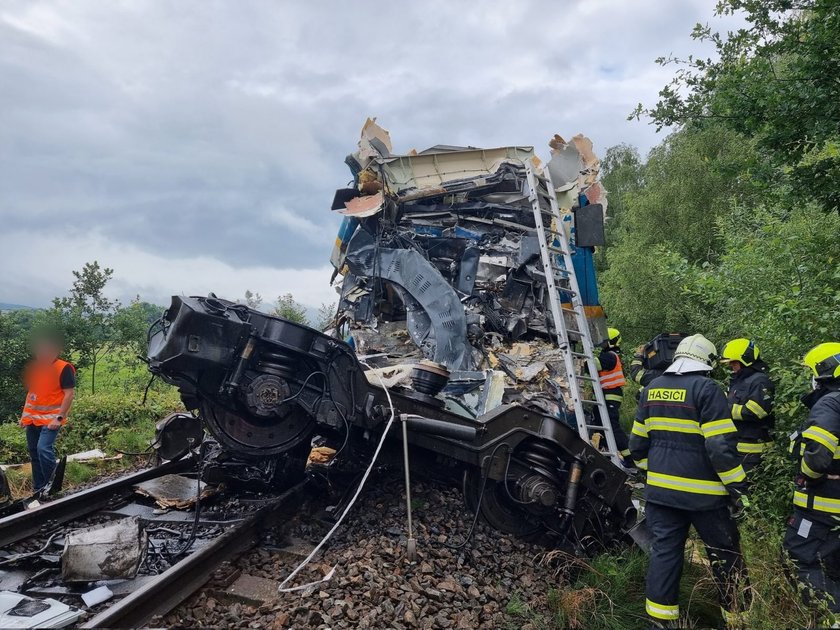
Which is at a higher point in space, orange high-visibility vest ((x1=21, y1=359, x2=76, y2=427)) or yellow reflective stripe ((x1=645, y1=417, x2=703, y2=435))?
yellow reflective stripe ((x1=645, y1=417, x2=703, y2=435))

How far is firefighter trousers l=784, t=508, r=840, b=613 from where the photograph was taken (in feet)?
10.6

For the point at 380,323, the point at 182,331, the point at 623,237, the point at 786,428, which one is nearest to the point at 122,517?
the point at 182,331

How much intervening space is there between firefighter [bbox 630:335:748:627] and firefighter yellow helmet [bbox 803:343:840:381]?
0.62 m

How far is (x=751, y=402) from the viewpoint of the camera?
466 cm

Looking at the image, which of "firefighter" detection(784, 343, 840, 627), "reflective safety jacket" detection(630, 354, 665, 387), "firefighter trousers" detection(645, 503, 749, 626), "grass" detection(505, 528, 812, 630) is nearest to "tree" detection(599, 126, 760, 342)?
"reflective safety jacket" detection(630, 354, 665, 387)

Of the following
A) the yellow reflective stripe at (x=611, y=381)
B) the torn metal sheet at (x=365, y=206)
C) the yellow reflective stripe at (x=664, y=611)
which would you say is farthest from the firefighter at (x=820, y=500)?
the torn metal sheet at (x=365, y=206)

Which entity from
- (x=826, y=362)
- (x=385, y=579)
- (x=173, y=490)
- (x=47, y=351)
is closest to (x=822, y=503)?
(x=826, y=362)

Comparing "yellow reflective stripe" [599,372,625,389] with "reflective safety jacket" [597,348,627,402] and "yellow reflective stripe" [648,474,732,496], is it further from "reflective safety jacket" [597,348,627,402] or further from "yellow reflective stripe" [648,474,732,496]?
"yellow reflective stripe" [648,474,732,496]

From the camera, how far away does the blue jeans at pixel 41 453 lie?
5.58 m

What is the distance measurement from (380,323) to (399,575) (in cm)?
549

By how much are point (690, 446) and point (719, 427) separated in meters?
0.23

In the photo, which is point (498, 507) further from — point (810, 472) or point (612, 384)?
point (612, 384)

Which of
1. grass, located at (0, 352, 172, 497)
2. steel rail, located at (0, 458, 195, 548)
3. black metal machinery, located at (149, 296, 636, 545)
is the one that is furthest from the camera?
grass, located at (0, 352, 172, 497)

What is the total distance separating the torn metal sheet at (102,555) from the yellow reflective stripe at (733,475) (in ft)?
11.7
